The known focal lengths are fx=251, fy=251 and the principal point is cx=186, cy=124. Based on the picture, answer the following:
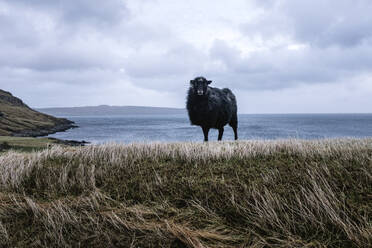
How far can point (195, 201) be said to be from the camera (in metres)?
4.12

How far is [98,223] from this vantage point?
12.6ft

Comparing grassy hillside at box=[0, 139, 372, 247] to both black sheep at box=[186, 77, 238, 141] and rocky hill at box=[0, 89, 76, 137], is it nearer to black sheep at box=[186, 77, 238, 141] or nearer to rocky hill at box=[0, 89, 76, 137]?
black sheep at box=[186, 77, 238, 141]

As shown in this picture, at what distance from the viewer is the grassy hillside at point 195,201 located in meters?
3.37

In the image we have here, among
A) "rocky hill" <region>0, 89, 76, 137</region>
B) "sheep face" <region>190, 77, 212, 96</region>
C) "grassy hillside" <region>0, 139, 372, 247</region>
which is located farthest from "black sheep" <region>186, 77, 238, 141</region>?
"rocky hill" <region>0, 89, 76, 137</region>

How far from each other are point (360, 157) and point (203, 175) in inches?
128

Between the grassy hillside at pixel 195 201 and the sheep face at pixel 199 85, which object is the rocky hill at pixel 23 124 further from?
the grassy hillside at pixel 195 201

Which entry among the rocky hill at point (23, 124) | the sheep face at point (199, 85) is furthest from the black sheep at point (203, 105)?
the rocky hill at point (23, 124)

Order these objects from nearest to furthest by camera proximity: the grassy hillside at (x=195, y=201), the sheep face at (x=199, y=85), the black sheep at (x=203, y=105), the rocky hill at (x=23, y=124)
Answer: the grassy hillside at (x=195, y=201) < the sheep face at (x=199, y=85) < the black sheep at (x=203, y=105) < the rocky hill at (x=23, y=124)

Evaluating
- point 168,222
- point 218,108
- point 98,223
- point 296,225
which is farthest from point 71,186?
point 218,108

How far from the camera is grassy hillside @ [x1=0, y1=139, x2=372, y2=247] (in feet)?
11.0

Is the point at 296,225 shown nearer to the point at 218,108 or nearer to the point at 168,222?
the point at 168,222

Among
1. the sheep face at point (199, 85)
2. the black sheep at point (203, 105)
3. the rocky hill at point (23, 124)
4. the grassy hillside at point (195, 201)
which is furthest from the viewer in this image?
the rocky hill at point (23, 124)

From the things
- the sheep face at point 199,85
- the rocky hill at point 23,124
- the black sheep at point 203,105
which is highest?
the sheep face at point 199,85

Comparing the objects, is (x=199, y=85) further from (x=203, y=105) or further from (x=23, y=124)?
(x=23, y=124)
